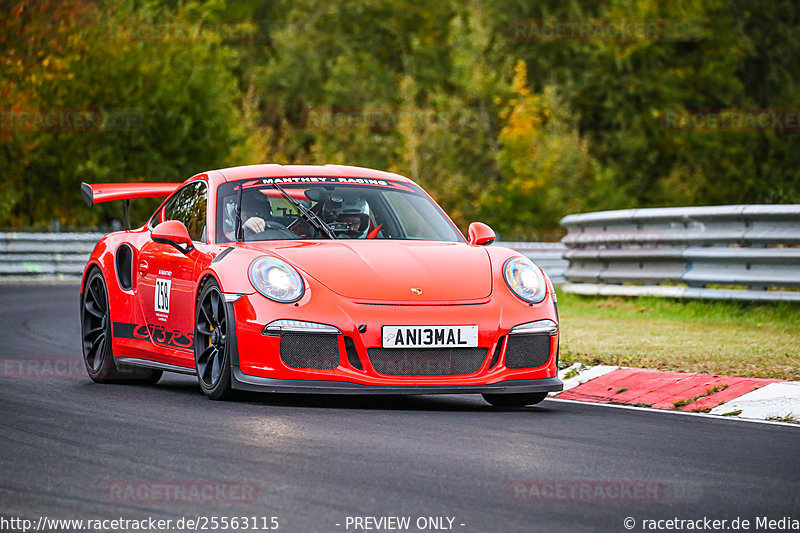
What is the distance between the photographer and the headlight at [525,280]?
8.18 meters

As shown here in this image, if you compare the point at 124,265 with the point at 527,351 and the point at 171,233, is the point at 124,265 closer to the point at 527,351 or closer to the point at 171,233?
the point at 171,233

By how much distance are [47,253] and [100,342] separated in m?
20.3

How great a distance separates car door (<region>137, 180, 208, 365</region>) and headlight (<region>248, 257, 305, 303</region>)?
74cm

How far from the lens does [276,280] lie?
25.8ft

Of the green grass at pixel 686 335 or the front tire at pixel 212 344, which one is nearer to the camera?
the front tire at pixel 212 344

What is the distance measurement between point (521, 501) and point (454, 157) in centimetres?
4682

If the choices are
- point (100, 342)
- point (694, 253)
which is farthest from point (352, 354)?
point (694, 253)

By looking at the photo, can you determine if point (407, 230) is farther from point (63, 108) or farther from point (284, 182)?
point (63, 108)

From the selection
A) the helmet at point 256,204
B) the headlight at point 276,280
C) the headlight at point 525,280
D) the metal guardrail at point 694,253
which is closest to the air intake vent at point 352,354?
the headlight at point 276,280

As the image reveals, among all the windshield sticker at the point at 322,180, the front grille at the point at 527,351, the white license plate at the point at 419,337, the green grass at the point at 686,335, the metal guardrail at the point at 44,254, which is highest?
the windshield sticker at the point at 322,180

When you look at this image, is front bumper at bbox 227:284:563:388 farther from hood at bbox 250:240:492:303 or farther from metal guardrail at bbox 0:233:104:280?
metal guardrail at bbox 0:233:104:280

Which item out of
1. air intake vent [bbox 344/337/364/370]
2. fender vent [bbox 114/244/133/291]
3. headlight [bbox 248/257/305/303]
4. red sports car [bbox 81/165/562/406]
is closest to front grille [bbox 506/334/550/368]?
red sports car [bbox 81/165/562/406]

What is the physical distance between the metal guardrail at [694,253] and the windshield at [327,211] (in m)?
5.18

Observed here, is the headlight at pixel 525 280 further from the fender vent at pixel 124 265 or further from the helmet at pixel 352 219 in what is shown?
the fender vent at pixel 124 265
